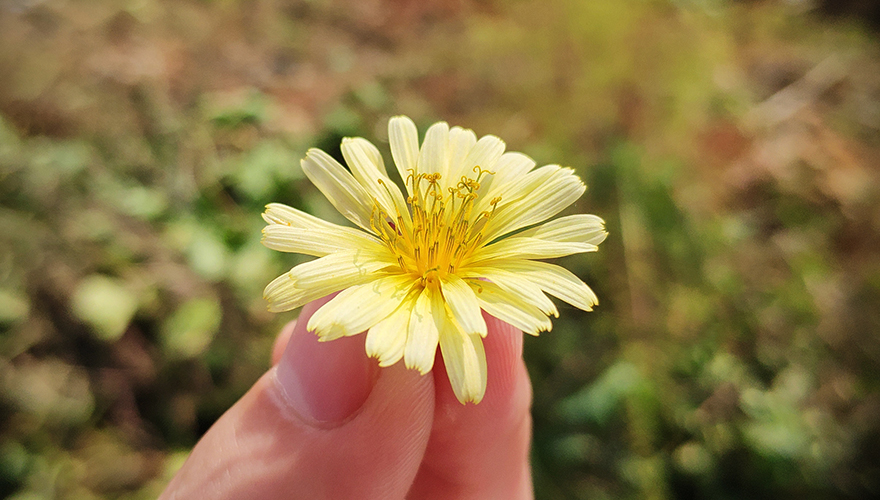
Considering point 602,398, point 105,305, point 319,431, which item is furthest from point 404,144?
point 105,305

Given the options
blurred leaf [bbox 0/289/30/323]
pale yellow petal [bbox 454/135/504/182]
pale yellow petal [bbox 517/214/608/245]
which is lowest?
blurred leaf [bbox 0/289/30/323]

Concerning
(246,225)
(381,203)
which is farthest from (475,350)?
(246,225)

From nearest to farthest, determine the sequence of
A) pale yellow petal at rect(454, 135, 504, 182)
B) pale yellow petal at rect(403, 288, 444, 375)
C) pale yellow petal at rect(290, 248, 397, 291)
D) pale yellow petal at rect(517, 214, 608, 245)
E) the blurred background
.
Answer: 1. pale yellow petal at rect(403, 288, 444, 375)
2. pale yellow petal at rect(290, 248, 397, 291)
3. pale yellow petal at rect(517, 214, 608, 245)
4. pale yellow petal at rect(454, 135, 504, 182)
5. the blurred background

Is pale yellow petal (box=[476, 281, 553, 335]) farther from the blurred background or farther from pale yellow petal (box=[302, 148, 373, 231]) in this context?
the blurred background

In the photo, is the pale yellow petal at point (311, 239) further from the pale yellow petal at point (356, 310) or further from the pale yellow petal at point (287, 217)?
the pale yellow petal at point (356, 310)

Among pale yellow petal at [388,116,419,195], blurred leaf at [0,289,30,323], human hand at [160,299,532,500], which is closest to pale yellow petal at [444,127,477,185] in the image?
pale yellow petal at [388,116,419,195]

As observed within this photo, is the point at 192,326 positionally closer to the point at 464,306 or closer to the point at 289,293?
the point at 289,293
